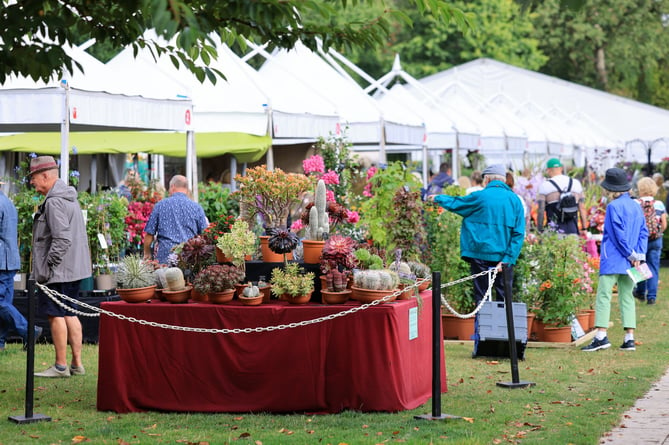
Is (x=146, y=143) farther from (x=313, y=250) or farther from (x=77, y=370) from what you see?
(x=313, y=250)

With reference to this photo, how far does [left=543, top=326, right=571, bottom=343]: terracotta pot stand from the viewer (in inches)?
473

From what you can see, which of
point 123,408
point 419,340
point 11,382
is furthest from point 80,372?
point 419,340

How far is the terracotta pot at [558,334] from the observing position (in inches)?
473

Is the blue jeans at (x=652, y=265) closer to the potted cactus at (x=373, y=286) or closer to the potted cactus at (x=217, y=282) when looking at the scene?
the potted cactus at (x=373, y=286)

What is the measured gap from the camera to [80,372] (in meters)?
9.87

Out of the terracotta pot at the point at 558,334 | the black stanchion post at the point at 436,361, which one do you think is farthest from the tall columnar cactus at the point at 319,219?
the terracotta pot at the point at 558,334

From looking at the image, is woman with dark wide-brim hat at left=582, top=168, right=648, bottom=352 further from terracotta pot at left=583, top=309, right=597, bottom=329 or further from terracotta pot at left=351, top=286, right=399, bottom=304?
terracotta pot at left=351, top=286, right=399, bottom=304

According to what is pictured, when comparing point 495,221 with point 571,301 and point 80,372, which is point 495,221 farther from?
point 80,372

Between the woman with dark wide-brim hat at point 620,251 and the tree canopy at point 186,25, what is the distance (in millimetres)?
5547

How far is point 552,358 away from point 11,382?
5.18 meters

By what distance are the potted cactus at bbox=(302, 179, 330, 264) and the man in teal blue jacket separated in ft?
7.14

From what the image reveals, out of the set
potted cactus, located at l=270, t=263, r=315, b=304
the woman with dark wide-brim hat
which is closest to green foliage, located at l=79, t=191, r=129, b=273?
potted cactus, located at l=270, t=263, r=315, b=304

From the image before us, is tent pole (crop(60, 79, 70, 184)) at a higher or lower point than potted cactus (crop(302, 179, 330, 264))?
higher

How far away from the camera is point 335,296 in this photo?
25.8ft
